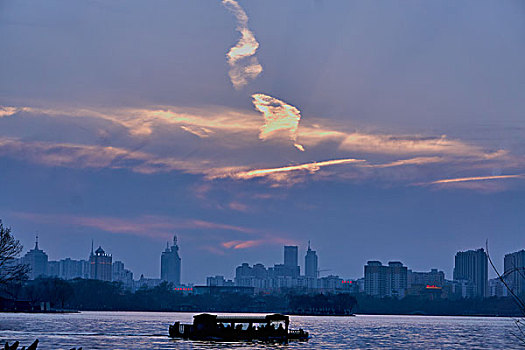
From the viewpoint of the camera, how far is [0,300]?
193 metres

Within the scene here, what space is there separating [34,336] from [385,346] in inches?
2141

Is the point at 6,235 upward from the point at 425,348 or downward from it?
upward

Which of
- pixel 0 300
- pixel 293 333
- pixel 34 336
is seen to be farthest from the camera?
pixel 0 300

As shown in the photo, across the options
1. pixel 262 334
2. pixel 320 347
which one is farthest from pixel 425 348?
pixel 262 334

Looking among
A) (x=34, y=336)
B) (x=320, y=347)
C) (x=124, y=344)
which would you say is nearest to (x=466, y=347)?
(x=320, y=347)

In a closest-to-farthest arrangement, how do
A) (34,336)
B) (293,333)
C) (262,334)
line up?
(34,336) → (262,334) → (293,333)

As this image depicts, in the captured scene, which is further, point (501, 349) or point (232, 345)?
point (501, 349)

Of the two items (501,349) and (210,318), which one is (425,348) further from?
(210,318)

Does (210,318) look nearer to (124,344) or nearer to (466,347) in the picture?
(124,344)

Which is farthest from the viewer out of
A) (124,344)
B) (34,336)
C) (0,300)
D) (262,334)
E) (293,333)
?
(0,300)

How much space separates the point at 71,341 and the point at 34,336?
9.15 metres

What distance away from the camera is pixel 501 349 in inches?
4931

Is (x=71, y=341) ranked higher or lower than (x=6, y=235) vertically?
lower

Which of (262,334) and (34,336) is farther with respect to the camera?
(262,334)
